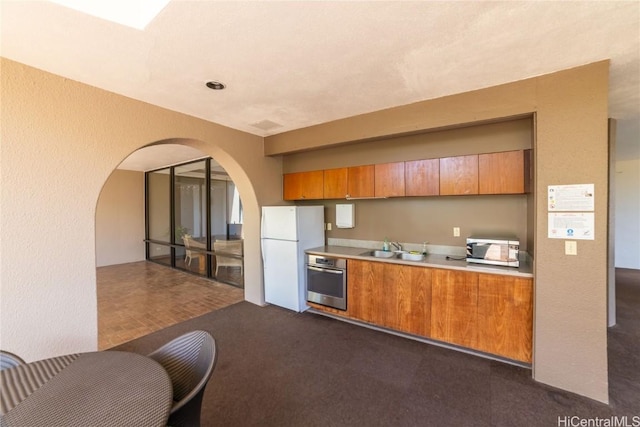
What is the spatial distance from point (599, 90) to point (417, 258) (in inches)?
83.8

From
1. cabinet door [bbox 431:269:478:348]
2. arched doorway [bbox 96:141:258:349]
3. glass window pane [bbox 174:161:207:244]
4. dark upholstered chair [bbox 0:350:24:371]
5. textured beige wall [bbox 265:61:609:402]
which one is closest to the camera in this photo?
dark upholstered chair [bbox 0:350:24:371]

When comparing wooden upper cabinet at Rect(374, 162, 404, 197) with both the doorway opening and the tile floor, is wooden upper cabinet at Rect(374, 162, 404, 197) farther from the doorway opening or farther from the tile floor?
the tile floor

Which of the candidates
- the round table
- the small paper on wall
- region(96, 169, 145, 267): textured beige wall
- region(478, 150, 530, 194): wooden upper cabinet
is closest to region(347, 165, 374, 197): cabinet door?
the small paper on wall

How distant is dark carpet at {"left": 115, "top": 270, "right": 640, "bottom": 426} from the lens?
1.95m

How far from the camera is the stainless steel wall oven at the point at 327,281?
345 cm

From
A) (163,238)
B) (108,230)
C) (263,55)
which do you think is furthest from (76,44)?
(108,230)

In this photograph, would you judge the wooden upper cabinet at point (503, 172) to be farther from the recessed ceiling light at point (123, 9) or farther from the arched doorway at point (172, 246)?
the arched doorway at point (172, 246)

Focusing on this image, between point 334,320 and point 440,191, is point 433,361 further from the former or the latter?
point 440,191

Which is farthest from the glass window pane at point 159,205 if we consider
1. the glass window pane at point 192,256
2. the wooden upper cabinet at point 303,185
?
the wooden upper cabinet at point 303,185

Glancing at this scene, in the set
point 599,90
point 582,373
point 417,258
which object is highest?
point 599,90

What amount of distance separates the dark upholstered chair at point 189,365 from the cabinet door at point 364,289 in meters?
2.09

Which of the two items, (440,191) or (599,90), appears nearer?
(599,90)

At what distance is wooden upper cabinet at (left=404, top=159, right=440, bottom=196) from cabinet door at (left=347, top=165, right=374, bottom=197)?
47 cm

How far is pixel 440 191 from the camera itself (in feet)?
10.1
